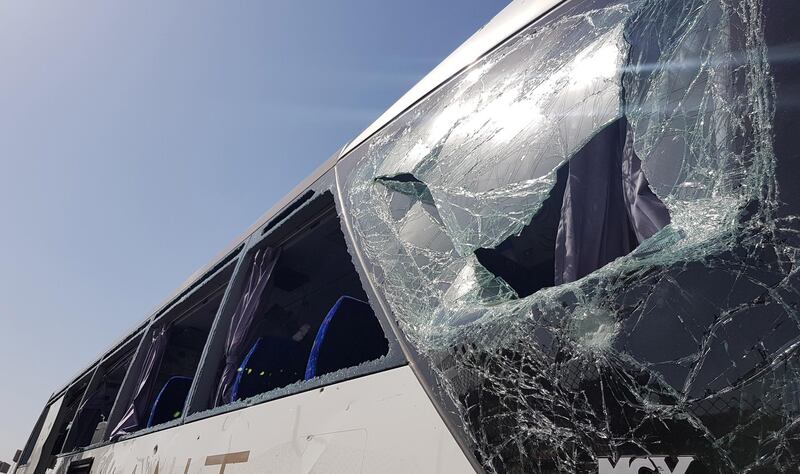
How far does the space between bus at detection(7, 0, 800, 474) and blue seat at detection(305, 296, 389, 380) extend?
0.05ft

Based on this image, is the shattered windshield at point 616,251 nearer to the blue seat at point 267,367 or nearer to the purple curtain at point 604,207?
the purple curtain at point 604,207

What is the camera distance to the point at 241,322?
273 cm

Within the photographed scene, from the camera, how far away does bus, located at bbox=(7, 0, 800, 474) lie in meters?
0.79

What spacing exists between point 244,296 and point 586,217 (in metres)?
2.12

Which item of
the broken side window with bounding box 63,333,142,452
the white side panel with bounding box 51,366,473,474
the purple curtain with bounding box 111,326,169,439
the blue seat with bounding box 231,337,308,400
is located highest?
the broken side window with bounding box 63,333,142,452

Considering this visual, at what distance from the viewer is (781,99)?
2.78 ft

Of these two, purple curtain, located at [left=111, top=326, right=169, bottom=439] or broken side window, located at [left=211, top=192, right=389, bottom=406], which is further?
purple curtain, located at [left=111, top=326, right=169, bottom=439]

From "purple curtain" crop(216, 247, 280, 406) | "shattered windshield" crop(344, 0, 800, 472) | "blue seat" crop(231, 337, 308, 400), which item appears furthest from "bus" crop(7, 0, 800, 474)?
"purple curtain" crop(216, 247, 280, 406)

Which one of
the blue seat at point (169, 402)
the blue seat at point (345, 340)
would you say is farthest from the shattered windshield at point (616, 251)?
the blue seat at point (169, 402)

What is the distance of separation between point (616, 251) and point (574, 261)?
0.33 ft

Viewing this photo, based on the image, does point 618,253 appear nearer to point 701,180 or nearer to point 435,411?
point 701,180

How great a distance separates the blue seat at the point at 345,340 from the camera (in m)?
2.07

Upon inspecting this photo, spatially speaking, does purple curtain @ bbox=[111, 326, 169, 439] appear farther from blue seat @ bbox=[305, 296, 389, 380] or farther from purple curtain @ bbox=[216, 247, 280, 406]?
blue seat @ bbox=[305, 296, 389, 380]

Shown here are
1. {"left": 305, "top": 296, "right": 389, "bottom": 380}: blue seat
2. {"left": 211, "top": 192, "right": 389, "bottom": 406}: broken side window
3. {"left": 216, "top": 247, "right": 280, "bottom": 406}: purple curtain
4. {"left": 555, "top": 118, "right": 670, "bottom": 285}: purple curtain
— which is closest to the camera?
{"left": 555, "top": 118, "right": 670, "bottom": 285}: purple curtain
